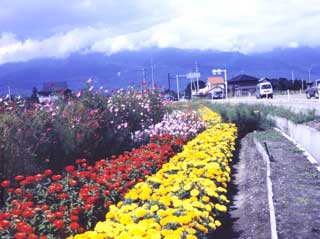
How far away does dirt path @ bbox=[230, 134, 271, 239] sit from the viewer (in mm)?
7516

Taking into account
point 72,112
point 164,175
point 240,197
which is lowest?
point 240,197

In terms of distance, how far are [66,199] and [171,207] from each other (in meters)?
1.48

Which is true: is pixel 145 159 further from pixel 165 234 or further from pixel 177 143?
pixel 165 234

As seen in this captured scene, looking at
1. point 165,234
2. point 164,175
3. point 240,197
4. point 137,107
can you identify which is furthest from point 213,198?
point 137,107

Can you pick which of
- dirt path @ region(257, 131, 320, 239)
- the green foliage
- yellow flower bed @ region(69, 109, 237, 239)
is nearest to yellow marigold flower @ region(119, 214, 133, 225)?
yellow flower bed @ region(69, 109, 237, 239)

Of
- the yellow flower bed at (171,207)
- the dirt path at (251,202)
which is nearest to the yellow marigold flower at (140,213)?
the yellow flower bed at (171,207)

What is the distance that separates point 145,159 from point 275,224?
3311 millimetres

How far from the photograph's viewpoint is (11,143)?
9180 mm

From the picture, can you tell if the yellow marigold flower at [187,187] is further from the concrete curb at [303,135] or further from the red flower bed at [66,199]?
the concrete curb at [303,135]

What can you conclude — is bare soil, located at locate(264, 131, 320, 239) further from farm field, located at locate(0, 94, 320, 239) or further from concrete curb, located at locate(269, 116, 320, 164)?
concrete curb, located at locate(269, 116, 320, 164)

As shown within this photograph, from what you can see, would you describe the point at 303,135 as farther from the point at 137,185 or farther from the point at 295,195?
the point at 137,185

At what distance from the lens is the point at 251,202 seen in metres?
9.05

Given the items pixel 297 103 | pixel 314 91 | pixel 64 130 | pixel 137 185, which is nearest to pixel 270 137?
pixel 64 130

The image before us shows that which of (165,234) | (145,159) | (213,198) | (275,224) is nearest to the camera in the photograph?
(165,234)
